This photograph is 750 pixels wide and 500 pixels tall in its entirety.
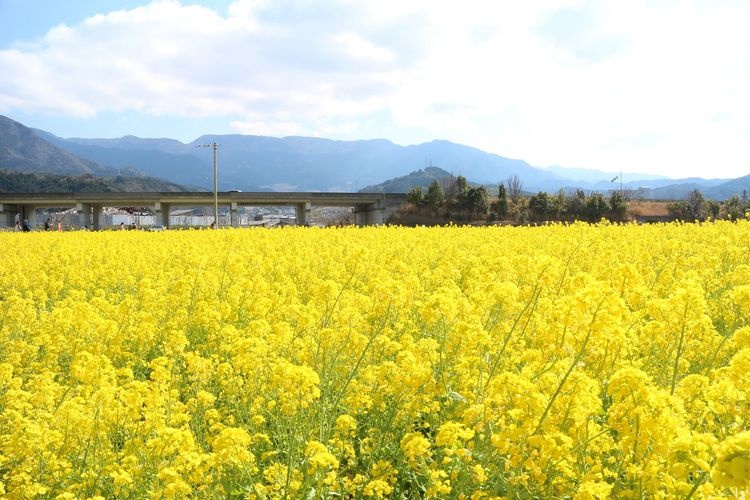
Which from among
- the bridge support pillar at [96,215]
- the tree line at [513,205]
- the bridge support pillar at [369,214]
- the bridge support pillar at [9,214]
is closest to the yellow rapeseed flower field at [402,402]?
the tree line at [513,205]

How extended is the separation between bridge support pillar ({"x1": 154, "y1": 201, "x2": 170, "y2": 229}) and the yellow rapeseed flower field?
3019 inches

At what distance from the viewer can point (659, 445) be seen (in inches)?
90.7

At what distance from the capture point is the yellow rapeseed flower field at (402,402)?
8.48 ft

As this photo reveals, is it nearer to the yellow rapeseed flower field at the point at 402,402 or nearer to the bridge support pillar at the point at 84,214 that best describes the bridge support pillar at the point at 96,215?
the bridge support pillar at the point at 84,214

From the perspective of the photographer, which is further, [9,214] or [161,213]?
[161,213]

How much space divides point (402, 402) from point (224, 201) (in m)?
74.6

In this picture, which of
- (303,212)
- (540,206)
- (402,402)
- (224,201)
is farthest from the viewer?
(303,212)

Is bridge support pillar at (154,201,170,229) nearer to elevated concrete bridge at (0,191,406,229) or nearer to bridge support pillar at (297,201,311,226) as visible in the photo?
elevated concrete bridge at (0,191,406,229)

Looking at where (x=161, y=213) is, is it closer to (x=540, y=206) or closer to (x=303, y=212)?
(x=303, y=212)

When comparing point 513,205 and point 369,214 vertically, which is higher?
point 513,205

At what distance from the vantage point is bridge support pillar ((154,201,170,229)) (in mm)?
78269

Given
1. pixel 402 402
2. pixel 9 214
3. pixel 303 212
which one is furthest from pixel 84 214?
pixel 402 402

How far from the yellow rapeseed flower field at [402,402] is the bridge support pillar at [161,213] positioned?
3019 inches

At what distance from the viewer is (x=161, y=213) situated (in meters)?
82.2
